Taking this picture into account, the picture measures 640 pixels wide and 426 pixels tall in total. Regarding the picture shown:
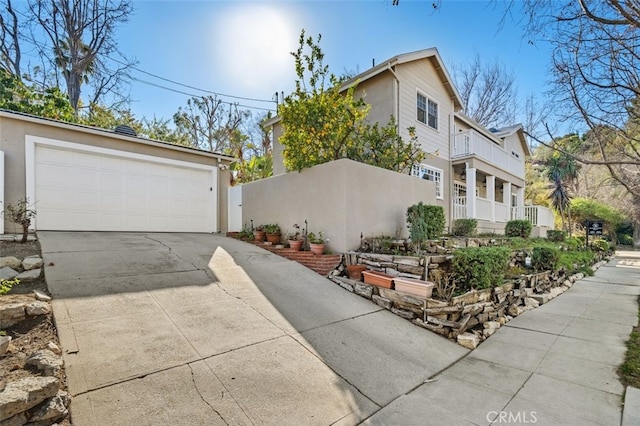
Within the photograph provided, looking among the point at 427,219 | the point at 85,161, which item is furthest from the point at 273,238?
the point at 85,161

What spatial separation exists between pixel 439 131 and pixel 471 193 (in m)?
3.07

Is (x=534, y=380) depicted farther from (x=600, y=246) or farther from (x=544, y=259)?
(x=600, y=246)

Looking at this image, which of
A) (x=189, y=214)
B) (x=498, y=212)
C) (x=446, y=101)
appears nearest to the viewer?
(x=189, y=214)

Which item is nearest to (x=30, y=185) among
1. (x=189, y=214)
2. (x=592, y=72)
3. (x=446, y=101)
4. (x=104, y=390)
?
(x=189, y=214)

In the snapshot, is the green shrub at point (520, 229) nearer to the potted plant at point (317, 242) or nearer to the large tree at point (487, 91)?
the potted plant at point (317, 242)

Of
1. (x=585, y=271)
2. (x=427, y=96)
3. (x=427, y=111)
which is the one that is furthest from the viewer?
(x=427, y=111)

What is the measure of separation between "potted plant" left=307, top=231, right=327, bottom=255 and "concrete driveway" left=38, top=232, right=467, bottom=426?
3.54 ft

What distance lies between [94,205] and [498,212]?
1678 cm

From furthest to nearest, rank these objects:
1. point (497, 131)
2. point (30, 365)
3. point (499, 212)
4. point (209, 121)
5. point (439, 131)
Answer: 1. point (209, 121)
2. point (497, 131)
3. point (499, 212)
4. point (439, 131)
5. point (30, 365)

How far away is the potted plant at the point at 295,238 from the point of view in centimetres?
786

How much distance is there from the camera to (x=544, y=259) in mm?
8766

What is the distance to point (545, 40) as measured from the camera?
5.12 metres

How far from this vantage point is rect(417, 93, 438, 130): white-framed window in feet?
41.1

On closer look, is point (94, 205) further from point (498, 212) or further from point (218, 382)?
point (498, 212)
